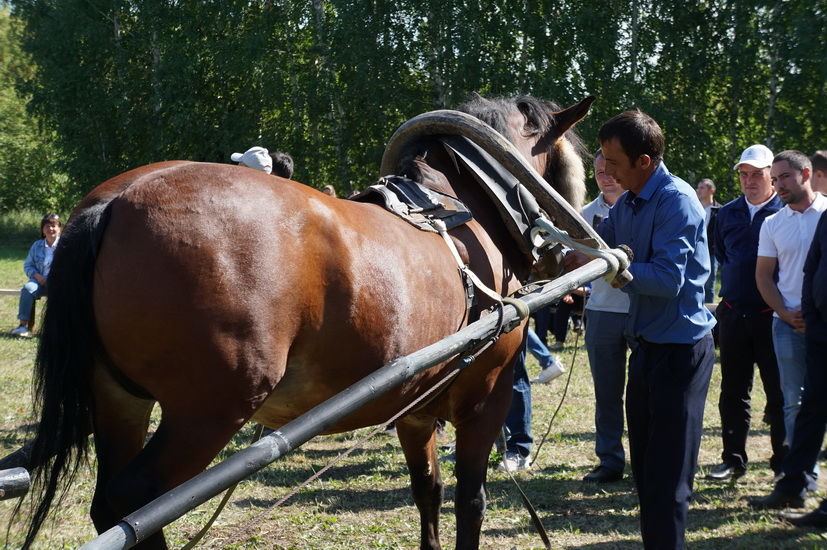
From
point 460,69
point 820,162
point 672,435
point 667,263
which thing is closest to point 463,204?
point 667,263

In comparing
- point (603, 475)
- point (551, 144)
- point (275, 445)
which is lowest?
point (603, 475)

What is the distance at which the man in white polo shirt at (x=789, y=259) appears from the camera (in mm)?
4402

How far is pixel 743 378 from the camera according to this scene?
4953 millimetres

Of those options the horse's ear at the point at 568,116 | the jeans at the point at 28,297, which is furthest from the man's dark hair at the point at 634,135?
the jeans at the point at 28,297

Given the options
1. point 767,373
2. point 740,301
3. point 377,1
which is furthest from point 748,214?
point 377,1

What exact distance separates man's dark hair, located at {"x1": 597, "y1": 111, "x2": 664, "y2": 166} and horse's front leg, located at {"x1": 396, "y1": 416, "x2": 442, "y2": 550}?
57.7 inches

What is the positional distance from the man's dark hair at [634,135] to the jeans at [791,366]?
1966 mm

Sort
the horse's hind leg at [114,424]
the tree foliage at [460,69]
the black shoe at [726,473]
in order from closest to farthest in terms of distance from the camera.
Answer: the horse's hind leg at [114,424], the black shoe at [726,473], the tree foliage at [460,69]

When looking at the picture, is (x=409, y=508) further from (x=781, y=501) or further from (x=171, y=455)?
(x=171, y=455)

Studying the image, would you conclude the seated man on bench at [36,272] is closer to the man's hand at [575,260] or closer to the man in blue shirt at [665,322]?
the man's hand at [575,260]

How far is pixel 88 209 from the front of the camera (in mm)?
2312

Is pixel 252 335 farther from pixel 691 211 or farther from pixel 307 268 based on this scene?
pixel 691 211

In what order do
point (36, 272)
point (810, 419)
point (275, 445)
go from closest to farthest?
point (275, 445)
point (810, 419)
point (36, 272)

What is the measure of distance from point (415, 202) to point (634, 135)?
921mm
